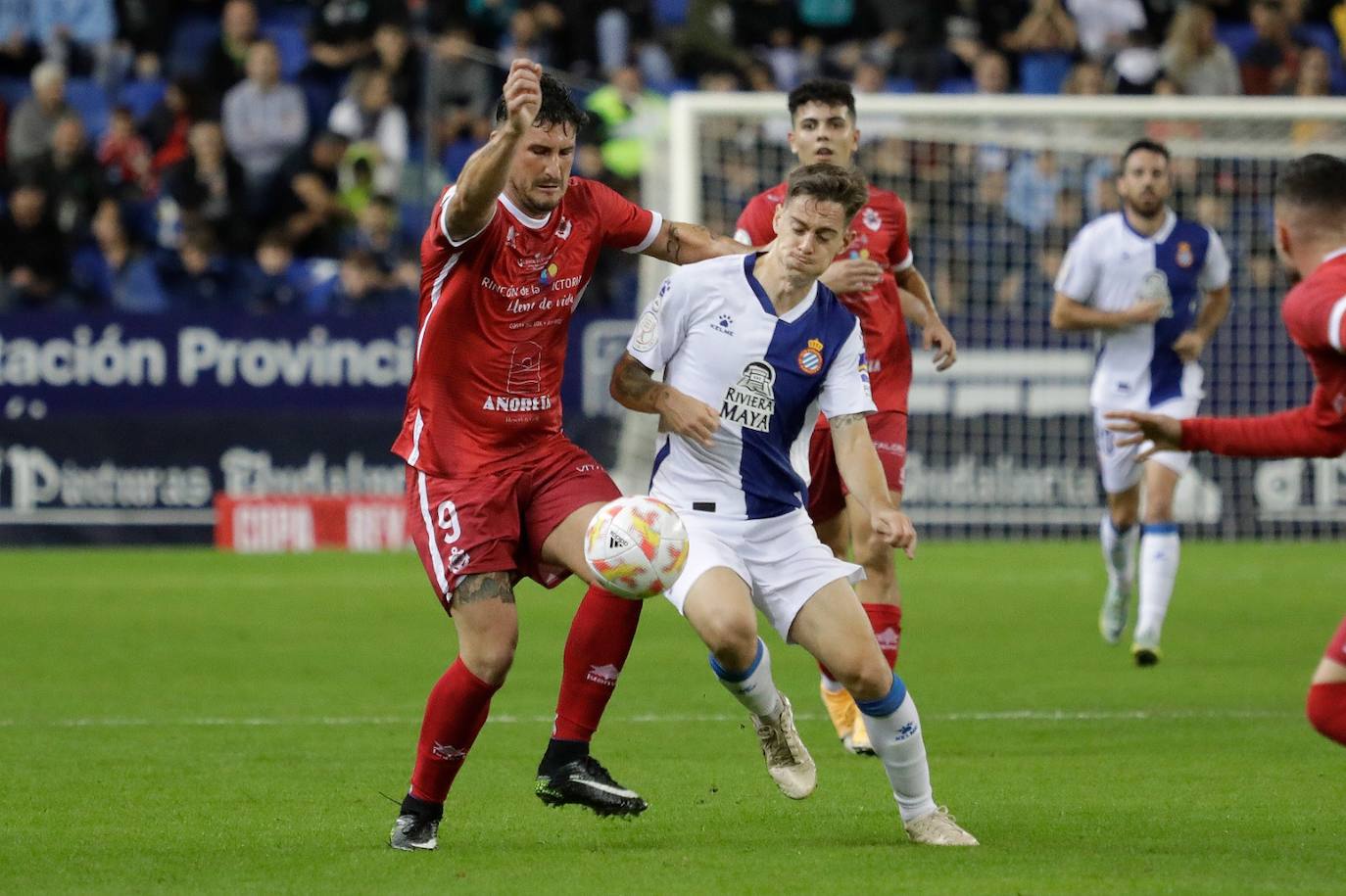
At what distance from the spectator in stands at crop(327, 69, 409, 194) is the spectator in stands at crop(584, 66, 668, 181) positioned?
197 cm

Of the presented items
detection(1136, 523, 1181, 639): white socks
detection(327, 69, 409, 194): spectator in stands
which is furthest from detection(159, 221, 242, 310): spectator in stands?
detection(1136, 523, 1181, 639): white socks

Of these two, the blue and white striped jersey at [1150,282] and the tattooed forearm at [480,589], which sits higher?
the blue and white striped jersey at [1150,282]

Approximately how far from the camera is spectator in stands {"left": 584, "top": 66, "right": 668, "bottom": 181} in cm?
1938

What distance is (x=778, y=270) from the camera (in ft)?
21.7

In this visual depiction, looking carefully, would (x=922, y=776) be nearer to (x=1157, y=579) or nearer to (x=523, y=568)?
(x=523, y=568)

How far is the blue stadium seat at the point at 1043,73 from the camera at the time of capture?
2100 centimetres

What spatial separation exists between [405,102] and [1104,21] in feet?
24.3

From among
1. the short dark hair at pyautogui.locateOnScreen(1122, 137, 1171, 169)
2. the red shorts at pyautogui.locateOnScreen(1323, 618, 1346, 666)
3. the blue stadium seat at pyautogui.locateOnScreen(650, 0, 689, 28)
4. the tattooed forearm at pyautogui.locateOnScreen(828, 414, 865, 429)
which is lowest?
the red shorts at pyautogui.locateOnScreen(1323, 618, 1346, 666)

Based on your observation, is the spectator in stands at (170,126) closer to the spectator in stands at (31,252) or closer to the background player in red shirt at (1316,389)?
the spectator in stands at (31,252)

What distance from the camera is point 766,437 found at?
6648 millimetres

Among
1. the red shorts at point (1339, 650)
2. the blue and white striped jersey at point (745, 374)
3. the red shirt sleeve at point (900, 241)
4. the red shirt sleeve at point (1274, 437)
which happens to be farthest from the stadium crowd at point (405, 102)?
the red shorts at point (1339, 650)

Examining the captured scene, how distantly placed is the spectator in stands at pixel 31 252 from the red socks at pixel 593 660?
1324 centimetres

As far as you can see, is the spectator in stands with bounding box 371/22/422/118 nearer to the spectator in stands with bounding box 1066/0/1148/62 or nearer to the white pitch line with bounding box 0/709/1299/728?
the spectator in stands with bounding box 1066/0/1148/62

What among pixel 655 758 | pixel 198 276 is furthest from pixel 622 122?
pixel 655 758
